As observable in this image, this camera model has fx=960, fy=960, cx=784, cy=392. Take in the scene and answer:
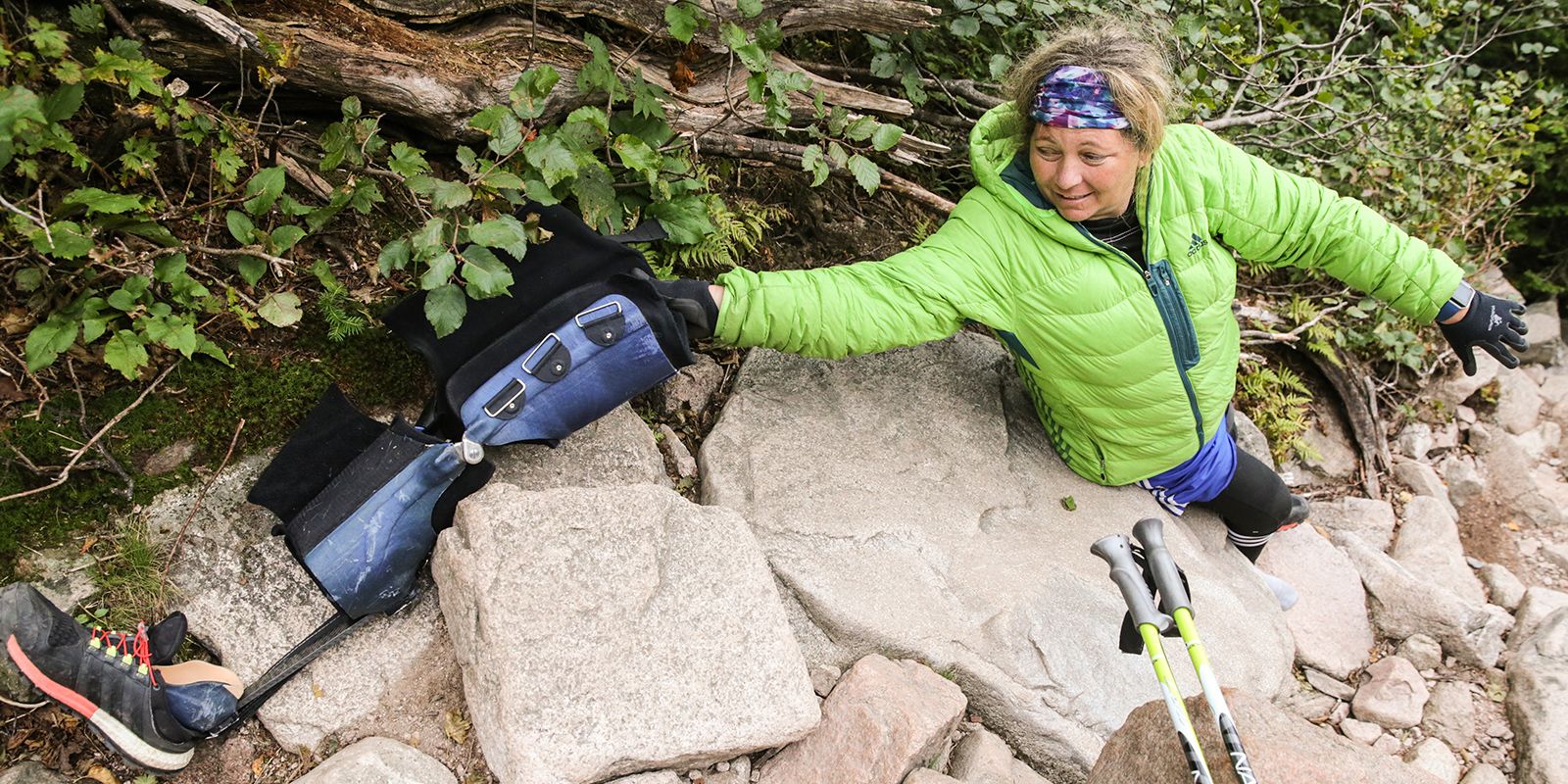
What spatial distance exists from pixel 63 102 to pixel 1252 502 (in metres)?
4.98

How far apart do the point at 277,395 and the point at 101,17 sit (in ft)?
4.39

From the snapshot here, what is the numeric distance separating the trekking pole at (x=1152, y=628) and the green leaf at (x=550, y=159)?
212cm

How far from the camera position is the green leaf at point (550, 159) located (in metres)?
3.22

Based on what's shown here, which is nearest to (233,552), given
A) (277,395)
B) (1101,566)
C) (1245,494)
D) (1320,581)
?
(277,395)

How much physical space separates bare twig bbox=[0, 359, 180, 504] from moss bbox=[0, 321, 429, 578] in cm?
2

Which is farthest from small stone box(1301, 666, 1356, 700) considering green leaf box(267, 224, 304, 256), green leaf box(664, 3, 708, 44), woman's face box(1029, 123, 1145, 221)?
green leaf box(267, 224, 304, 256)

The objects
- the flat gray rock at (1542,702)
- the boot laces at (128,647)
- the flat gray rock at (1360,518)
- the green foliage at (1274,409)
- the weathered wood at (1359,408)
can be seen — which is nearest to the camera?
the boot laces at (128,647)

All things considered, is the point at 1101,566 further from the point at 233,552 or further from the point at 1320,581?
the point at 233,552

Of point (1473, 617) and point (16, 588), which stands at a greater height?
point (16, 588)

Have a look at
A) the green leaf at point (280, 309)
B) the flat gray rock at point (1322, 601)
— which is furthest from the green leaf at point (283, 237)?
the flat gray rock at point (1322, 601)

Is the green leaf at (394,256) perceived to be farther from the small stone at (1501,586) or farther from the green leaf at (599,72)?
the small stone at (1501,586)

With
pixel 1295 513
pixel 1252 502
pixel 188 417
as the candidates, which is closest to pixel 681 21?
pixel 188 417

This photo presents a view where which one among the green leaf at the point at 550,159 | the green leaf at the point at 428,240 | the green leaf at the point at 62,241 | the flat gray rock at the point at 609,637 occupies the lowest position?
the flat gray rock at the point at 609,637

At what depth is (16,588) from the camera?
2.78 meters
